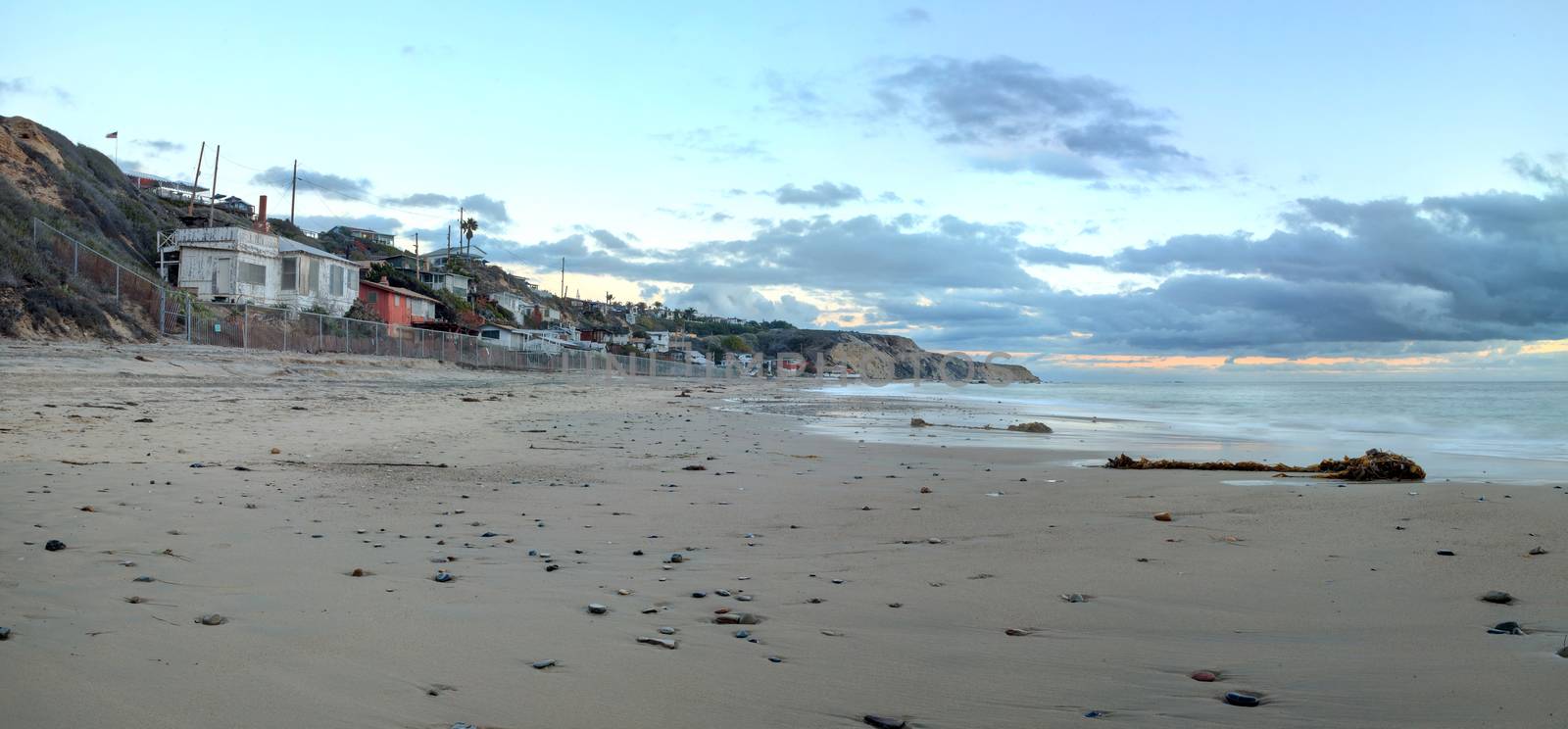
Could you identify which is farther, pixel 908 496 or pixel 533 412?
pixel 533 412

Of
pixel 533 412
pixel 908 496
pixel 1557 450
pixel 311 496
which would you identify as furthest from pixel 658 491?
pixel 1557 450

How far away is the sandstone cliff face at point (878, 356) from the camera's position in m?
151

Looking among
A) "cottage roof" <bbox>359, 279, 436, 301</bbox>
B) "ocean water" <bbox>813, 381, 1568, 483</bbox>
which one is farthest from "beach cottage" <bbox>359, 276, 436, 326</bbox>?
"ocean water" <bbox>813, 381, 1568, 483</bbox>

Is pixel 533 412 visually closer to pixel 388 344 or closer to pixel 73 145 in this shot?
pixel 388 344

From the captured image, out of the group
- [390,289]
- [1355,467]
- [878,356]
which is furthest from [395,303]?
[878,356]

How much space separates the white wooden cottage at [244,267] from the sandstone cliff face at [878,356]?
104133 mm

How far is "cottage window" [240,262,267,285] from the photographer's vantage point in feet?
130

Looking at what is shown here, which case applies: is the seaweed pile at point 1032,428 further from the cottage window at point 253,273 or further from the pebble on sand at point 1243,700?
the cottage window at point 253,273

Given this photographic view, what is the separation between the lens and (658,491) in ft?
22.8

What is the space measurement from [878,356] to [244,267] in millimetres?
125554

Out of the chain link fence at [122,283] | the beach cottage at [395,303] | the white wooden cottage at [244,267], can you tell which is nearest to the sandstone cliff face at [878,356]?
the beach cottage at [395,303]

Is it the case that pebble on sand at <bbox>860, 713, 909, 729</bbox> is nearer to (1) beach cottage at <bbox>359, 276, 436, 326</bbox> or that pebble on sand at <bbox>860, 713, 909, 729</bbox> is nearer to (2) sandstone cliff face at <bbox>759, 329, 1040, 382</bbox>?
(1) beach cottage at <bbox>359, 276, 436, 326</bbox>

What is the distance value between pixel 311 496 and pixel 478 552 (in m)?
2.27

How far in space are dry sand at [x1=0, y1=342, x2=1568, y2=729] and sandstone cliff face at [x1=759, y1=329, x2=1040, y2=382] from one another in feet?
437
